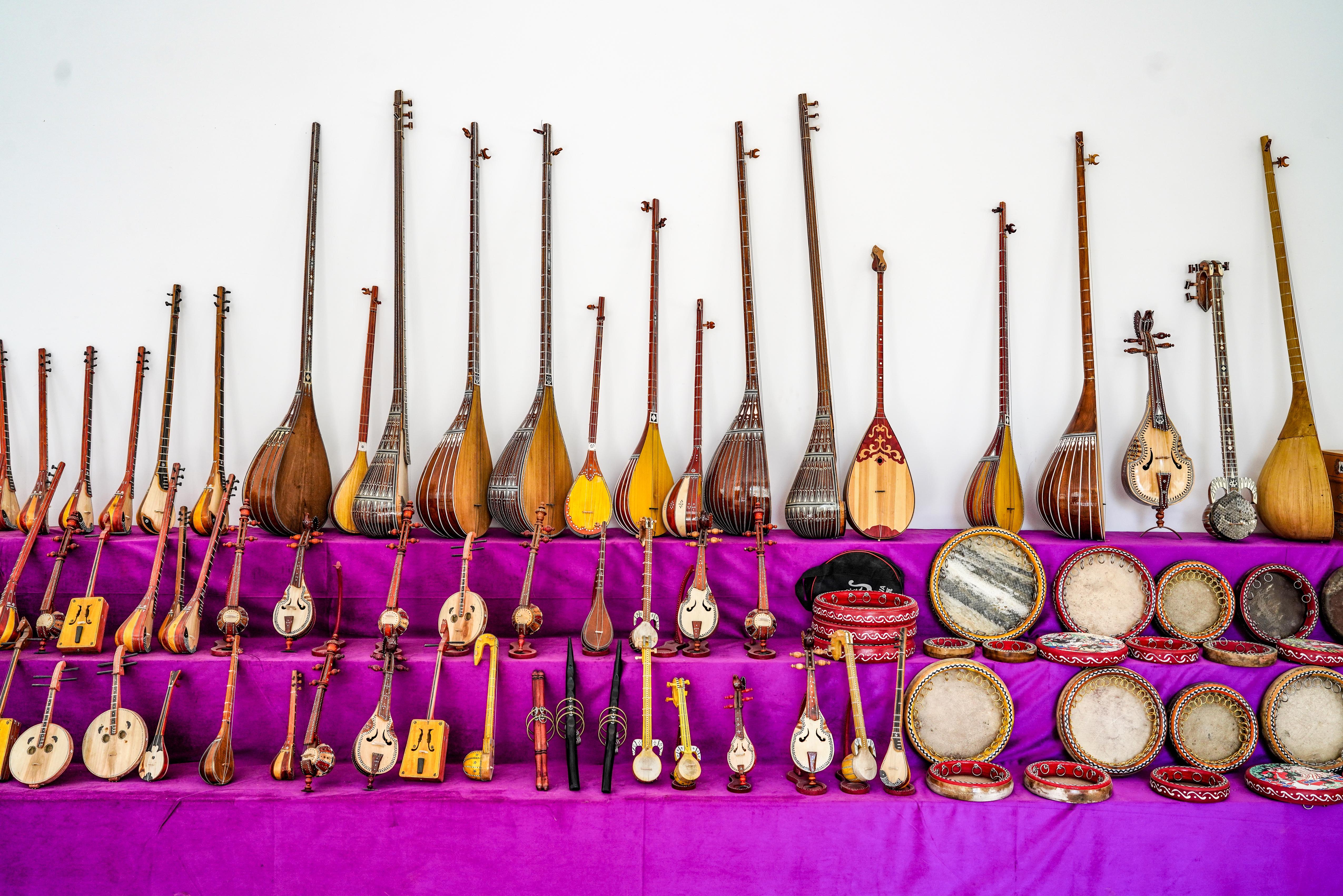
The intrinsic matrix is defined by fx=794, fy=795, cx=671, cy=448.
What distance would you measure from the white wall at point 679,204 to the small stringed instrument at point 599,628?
78 cm

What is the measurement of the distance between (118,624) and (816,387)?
111 inches

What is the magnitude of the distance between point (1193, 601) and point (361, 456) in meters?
3.21

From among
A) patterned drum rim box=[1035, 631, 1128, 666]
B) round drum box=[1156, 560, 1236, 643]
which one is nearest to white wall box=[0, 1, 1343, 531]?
round drum box=[1156, 560, 1236, 643]

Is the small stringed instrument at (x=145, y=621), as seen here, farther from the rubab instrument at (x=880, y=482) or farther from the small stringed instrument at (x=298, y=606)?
the rubab instrument at (x=880, y=482)

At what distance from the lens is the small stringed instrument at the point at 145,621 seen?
8.65 ft

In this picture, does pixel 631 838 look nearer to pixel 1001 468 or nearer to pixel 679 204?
pixel 1001 468

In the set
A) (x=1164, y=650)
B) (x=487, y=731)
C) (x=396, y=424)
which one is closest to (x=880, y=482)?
(x=1164, y=650)

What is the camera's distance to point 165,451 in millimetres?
3195

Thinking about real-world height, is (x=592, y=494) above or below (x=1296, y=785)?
above

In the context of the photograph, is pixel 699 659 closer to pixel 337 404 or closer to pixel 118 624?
pixel 337 404

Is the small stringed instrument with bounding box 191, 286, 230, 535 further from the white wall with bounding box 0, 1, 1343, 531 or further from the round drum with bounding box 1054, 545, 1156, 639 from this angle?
the round drum with bounding box 1054, 545, 1156, 639

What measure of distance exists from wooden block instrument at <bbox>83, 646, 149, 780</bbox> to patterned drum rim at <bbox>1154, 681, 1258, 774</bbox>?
10.6 ft

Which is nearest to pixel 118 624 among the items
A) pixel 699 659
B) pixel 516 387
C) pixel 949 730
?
pixel 516 387

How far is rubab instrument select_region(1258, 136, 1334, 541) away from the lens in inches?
118
